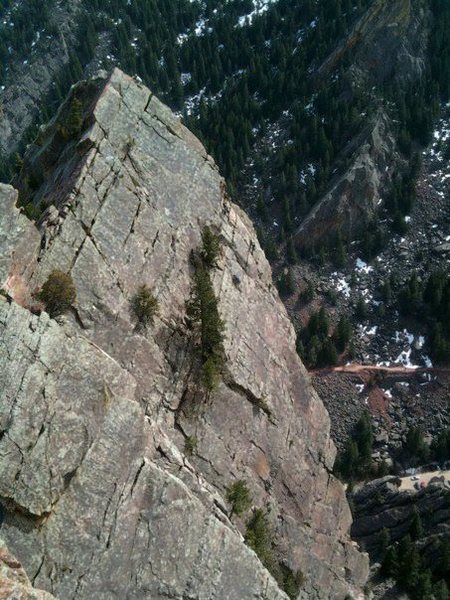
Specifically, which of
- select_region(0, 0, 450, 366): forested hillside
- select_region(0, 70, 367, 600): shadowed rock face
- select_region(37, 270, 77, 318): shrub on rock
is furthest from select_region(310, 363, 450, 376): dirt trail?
select_region(37, 270, 77, 318): shrub on rock

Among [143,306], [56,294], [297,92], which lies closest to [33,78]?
[297,92]

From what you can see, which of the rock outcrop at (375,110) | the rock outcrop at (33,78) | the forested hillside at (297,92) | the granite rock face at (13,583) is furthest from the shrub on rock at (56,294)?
the rock outcrop at (33,78)

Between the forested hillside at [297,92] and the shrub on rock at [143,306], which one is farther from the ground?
the forested hillside at [297,92]

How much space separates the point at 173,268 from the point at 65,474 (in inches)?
539

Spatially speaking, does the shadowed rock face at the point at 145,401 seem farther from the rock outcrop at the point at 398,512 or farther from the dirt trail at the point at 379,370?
the dirt trail at the point at 379,370

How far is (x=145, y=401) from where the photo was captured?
28.0 meters

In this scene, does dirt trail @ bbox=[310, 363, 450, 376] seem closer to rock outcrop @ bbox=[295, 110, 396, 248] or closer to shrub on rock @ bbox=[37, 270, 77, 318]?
rock outcrop @ bbox=[295, 110, 396, 248]

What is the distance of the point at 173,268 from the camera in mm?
32281

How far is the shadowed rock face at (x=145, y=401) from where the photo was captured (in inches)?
843

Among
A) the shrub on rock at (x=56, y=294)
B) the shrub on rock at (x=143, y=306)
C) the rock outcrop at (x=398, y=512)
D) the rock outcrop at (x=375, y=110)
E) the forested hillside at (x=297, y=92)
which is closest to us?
the shrub on rock at (x=56, y=294)

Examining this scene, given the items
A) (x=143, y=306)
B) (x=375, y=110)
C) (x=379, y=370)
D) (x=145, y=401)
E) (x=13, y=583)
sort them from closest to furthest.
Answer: (x=13, y=583), (x=145, y=401), (x=143, y=306), (x=379, y=370), (x=375, y=110)

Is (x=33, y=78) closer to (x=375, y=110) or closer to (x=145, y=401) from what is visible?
(x=375, y=110)

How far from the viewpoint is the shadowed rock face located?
21.4m

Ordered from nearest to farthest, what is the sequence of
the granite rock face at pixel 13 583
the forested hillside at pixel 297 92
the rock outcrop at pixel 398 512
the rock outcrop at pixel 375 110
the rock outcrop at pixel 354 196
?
the granite rock face at pixel 13 583 → the rock outcrop at pixel 398 512 → the rock outcrop at pixel 354 196 → the rock outcrop at pixel 375 110 → the forested hillside at pixel 297 92
